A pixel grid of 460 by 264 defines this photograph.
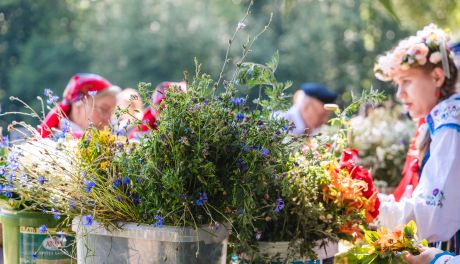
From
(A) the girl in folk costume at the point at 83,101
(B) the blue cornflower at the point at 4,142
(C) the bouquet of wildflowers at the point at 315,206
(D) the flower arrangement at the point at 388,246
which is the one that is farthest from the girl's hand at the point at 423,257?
(A) the girl in folk costume at the point at 83,101

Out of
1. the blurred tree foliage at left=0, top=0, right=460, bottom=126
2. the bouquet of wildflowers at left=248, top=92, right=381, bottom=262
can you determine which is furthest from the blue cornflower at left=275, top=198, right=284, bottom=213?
the blurred tree foliage at left=0, top=0, right=460, bottom=126

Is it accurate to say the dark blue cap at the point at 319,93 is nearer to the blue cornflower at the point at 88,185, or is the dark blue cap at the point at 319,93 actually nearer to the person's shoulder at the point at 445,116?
the person's shoulder at the point at 445,116

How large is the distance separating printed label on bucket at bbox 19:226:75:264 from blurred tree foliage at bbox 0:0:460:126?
2145 cm

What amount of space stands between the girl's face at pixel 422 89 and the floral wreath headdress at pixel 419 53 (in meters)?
0.03

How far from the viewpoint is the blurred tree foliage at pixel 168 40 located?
23.5 m

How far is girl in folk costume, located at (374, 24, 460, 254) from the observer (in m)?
2.29

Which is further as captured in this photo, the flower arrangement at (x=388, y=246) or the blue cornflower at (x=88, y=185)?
the flower arrangement at (x=388, y=246)

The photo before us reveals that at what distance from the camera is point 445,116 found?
244 centimetres

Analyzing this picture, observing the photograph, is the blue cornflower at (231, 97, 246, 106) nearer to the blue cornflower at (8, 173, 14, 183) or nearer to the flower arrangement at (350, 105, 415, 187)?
the blue cornflower at (8, 173, 14, 183)

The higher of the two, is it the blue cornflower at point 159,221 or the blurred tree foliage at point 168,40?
the blurred tree foliage at point 168,40

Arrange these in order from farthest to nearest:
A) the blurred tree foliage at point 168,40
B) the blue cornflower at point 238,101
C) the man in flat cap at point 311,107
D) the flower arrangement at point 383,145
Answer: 1. the blurred tree foliage at point 168,40
2. the man in flat cap at point 311,107
3. the flower arrangement at point 383,145
4. the blue cornflower at point 238,101

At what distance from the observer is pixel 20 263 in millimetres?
1747

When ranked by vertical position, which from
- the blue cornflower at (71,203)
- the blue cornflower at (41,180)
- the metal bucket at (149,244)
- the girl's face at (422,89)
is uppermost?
the girl's face at (422,89)

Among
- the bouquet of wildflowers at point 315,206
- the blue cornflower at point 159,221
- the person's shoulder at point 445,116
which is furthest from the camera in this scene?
the person's shoulder at point 445,116
